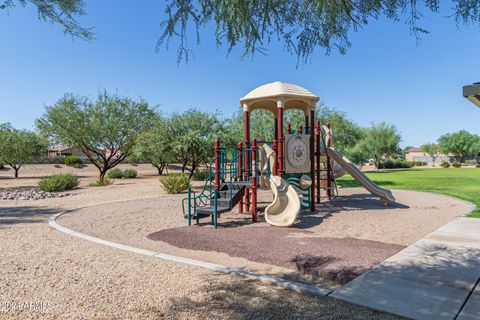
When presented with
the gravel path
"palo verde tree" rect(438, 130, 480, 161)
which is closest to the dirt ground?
the gravel path

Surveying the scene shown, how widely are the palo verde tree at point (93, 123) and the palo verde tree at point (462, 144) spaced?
278ft

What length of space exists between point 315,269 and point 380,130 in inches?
2066

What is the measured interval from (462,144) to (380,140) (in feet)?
150

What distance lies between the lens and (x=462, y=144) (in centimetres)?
8194

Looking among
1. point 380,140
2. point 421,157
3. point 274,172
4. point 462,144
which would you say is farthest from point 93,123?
point 421,157

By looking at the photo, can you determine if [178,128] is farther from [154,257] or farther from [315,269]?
[315,269]

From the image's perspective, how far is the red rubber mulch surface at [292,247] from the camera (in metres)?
4.95

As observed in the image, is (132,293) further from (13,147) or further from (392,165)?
(392,165)

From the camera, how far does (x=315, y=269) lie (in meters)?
4.84

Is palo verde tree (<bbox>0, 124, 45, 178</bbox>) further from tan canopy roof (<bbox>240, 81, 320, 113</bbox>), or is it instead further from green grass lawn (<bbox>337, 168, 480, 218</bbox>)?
green grass lawn (<bbox>337, 168, 480, 218</bbox>)

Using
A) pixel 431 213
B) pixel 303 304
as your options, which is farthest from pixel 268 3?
pixel 431 213

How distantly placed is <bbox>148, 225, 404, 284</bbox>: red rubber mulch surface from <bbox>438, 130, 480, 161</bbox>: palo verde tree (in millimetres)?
91469

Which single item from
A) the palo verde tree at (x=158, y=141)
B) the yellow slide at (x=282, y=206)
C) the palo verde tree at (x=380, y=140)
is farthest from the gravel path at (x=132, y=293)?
the palo verde tree at (x=380, y=140)

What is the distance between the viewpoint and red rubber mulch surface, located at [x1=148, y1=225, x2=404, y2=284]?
16.2 feet
